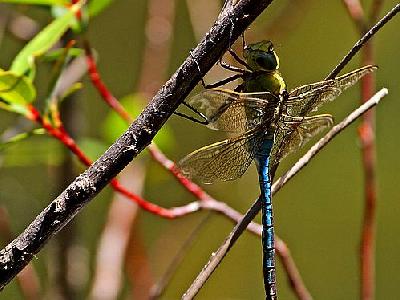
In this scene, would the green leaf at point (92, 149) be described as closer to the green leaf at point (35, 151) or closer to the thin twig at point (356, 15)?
the green leaf at point (35, 151)

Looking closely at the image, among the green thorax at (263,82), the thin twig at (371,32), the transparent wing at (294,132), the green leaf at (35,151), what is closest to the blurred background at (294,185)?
the green leaf at (35,151)

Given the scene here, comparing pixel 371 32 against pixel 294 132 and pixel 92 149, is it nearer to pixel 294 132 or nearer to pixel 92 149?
pixel 294 132

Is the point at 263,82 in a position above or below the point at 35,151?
below

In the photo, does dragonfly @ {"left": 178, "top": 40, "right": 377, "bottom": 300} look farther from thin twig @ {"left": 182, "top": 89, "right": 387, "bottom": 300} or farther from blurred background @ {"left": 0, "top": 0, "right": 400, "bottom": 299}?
blurred background @ {"left": 0, "top": 0, "right": 400, "bottom": 299}

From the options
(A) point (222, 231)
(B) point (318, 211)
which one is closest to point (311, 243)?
(B) point (318, 211)

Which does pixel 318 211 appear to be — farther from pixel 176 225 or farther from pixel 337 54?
pixel 176 225

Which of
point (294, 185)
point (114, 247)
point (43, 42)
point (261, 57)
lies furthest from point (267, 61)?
point (294, 185)
